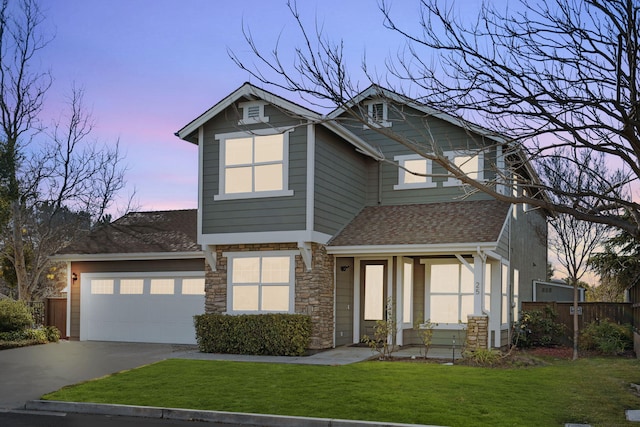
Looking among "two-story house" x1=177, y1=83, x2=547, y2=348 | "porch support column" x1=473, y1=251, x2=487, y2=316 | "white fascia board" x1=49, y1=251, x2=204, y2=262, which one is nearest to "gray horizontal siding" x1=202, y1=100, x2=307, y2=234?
"two-story house" x1=177, y1=83, x2=547, y2=348

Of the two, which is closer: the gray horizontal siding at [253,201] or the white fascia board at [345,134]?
the gray horizontal siding at [253,201]

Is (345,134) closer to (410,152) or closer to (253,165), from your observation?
(253,165)

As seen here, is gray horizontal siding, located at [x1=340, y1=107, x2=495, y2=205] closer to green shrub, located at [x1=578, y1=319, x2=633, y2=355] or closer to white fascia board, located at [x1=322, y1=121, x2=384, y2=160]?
white fascia board, located at [x1=322, y1=121, x2=384, y2=160]

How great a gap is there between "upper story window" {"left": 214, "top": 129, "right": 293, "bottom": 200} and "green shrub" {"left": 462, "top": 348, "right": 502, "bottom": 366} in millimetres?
5870

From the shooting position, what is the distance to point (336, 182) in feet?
62.0

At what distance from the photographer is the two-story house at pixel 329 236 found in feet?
57.3

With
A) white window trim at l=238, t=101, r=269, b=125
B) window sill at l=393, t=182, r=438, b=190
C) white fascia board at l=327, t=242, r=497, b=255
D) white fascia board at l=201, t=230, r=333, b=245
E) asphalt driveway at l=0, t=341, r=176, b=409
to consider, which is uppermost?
white window trim at l=238, t=101, r=269, b=125

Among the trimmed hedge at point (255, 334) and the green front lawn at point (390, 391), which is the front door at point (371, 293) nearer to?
the trimmed hedge at point (255, 334)

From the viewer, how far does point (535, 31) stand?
8.01 metres

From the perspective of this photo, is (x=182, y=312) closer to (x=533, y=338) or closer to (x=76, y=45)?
(x=76, y=45)

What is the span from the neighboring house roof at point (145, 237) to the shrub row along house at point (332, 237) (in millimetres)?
369

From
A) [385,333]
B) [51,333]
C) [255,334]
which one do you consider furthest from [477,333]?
[51,333]

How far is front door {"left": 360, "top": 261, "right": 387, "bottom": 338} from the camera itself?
63.3 ft

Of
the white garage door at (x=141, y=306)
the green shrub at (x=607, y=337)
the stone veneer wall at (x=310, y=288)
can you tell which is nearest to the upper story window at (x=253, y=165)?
the stone veneer wall at (x=310, y=288)
